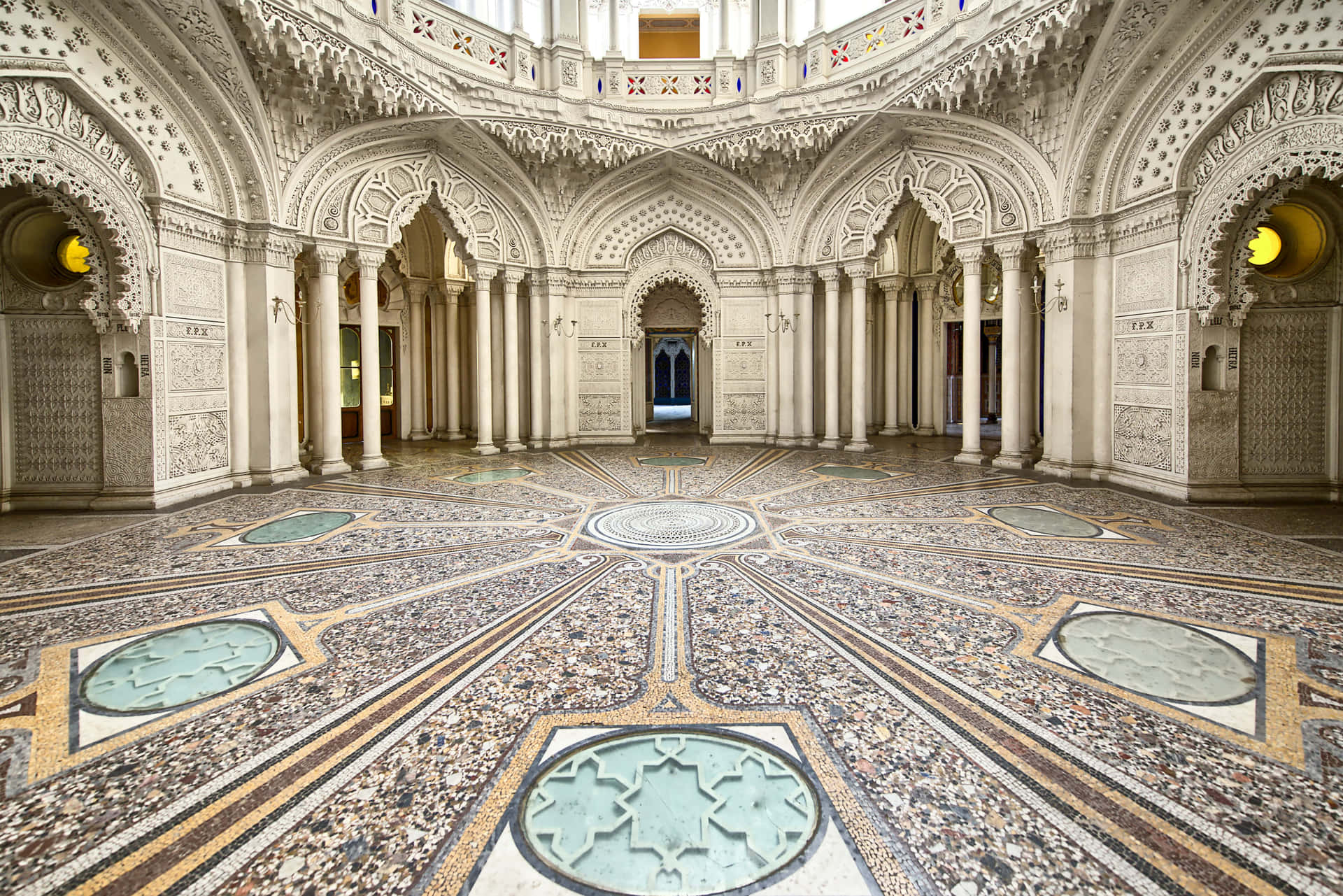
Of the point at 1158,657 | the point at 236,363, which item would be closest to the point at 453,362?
the point at 236,363

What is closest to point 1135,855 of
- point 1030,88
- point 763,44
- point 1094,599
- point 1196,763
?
point 1196,763

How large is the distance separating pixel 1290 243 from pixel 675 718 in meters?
7.82

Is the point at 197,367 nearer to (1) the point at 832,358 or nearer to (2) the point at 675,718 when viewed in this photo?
(2) the point at 675,718

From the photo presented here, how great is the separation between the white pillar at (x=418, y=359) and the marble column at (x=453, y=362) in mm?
370

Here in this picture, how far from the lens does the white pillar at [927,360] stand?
527 inches

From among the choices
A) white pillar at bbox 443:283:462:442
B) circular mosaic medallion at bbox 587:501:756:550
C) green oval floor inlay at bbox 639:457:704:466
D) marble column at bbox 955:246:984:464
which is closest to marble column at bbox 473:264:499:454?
white pillar at bbox 443:283:462:442

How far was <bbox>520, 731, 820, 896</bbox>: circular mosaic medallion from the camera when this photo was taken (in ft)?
5.58

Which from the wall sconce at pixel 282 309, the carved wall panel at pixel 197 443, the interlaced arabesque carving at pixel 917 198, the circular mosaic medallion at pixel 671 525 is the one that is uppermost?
the interlaced arabesque carving at pixel 917 198

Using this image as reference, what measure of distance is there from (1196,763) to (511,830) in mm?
2200

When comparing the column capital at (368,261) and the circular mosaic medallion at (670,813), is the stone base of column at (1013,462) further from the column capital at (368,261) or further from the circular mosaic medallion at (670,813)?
the column capital at (368,261)

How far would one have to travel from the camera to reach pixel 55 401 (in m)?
6.29

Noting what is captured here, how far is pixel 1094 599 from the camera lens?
3.65 m

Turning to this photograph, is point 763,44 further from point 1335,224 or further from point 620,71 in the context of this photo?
point 1335,224

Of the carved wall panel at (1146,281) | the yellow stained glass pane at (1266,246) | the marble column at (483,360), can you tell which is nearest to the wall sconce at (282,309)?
the marble column at (483,360)
